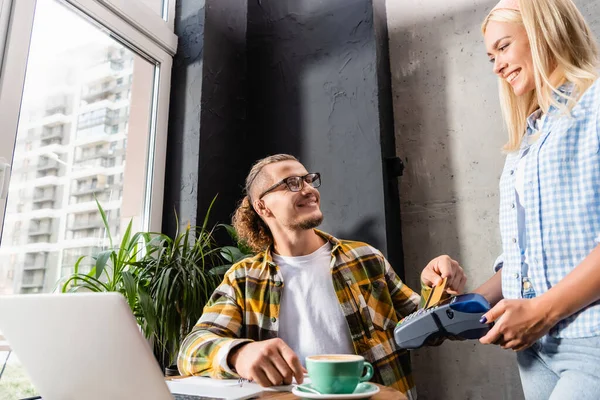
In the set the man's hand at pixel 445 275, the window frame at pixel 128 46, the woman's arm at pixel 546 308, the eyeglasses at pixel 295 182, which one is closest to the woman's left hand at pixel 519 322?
the woman's arm at pixel 546 308

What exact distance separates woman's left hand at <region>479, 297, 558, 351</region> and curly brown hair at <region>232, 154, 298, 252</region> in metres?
1.12

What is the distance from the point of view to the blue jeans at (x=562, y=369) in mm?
832

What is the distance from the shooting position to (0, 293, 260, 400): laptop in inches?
27.2

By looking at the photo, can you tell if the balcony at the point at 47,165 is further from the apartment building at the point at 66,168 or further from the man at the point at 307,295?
the man at the point at 307,295

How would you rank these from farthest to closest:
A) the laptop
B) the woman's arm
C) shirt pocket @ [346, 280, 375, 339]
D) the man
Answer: shirt pocket @ [346, 280, 375, 339], the man, the woman's arm, the laptop

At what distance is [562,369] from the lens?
908 mm

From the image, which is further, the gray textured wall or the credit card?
the gray textured wall

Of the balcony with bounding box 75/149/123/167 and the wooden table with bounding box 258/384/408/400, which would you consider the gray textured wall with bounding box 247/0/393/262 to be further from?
the wooden table with bounding box 258/384/408/400

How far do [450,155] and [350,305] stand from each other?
0.95 m

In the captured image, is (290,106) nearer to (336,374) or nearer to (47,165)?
(47,165)

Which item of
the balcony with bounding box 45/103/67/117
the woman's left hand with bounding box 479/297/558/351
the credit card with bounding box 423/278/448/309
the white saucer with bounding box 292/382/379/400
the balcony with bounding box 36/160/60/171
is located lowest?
the white saucer with bounding box 292/382/379/400

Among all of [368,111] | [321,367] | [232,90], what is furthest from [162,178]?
[321,367]

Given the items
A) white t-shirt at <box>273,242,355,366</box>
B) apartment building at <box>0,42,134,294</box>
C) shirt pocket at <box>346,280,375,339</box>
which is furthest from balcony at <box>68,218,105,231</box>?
shirt pocket at <box>346,280,375,339</box>

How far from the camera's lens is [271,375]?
3.07 ft
